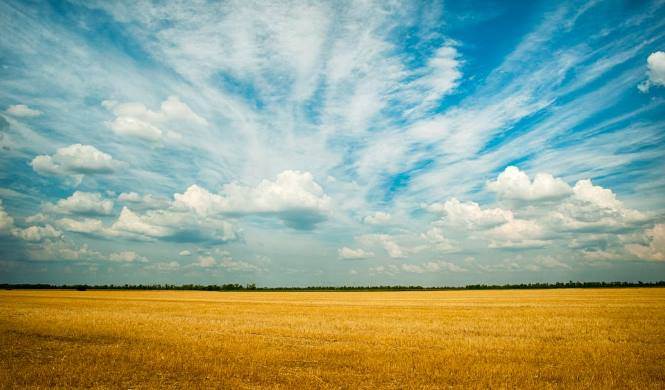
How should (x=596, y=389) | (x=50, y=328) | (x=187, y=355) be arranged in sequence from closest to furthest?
(x=596, y=389)
(x=187, y=355)
(x=50, y=328)

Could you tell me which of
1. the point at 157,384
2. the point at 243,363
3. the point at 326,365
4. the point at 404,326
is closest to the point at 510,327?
the point at 404,326

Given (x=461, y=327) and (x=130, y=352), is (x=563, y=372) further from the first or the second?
(x=130, y=352)

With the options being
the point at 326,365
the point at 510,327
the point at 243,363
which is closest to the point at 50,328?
the point at 243,363

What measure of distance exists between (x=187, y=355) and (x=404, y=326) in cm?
1489

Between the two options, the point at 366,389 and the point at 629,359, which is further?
the point at 629,359

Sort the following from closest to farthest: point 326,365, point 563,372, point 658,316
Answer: point 563,372 < point 326,365 < point 658,316

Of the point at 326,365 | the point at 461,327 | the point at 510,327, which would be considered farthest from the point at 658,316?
the point at 326,365

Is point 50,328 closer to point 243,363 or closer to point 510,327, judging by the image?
point 243,363

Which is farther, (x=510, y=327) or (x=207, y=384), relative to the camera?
(x=510, y=327)

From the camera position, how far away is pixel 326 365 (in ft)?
48.5

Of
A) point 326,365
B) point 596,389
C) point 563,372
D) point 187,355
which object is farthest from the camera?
point 187,355

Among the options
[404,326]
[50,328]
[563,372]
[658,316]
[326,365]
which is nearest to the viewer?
[563,372]

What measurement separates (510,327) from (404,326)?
696 centimetres

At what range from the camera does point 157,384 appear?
1208 cm
